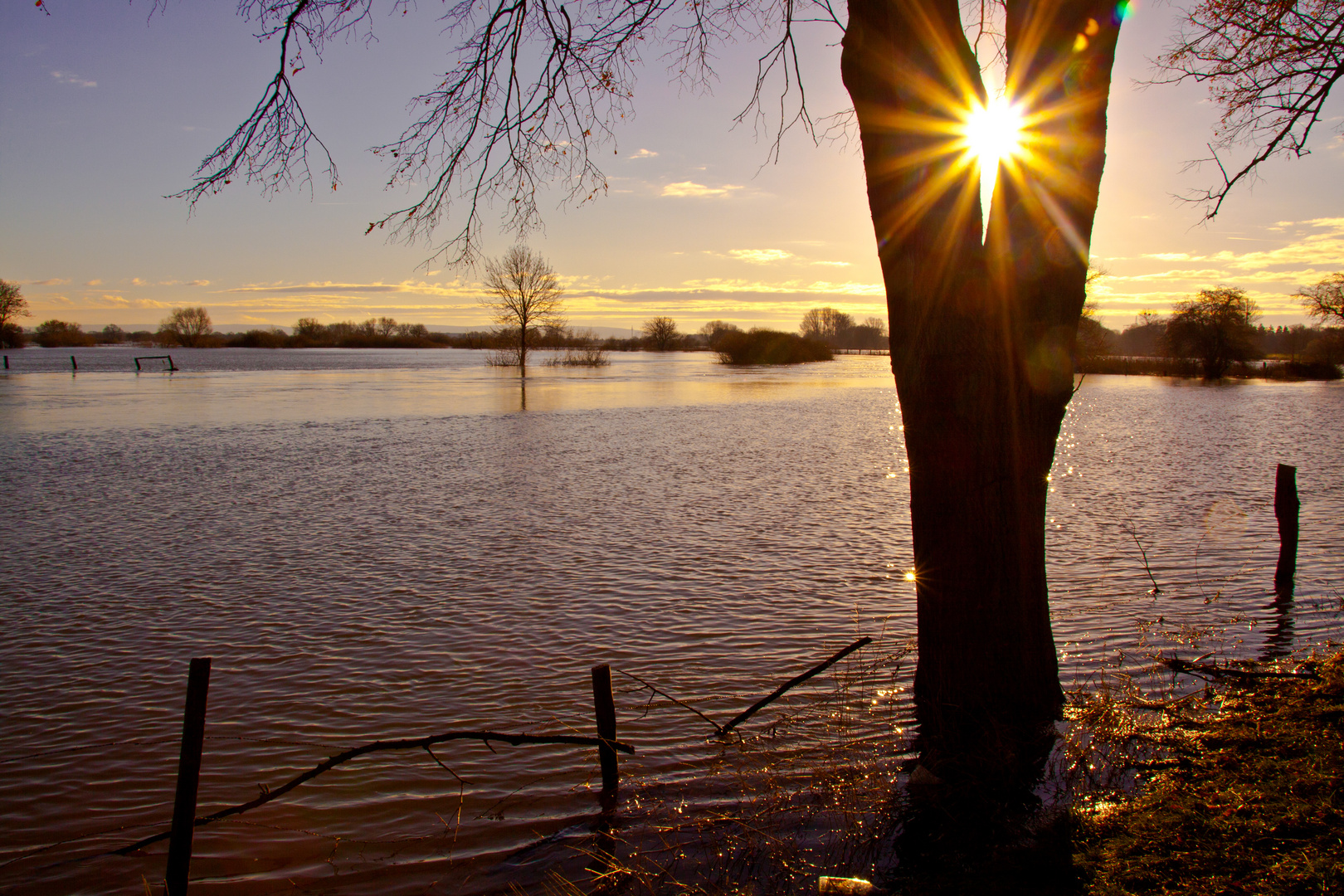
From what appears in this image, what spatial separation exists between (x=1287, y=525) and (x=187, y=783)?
10951 mm

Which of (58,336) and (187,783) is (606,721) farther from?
(58,336)

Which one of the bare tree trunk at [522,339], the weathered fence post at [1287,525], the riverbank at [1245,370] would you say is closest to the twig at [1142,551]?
the weathered fence post at [1287,525]

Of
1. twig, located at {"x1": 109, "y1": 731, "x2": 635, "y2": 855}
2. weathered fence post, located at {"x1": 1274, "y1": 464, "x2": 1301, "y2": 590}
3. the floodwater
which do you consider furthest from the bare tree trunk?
twig, located at {"x1": 109, "y1": 731, "x2": 635, "y2": 855}

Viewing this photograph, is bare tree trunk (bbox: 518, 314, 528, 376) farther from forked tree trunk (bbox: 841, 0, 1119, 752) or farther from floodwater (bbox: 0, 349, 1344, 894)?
forked tree trunk (bbox: 841, 0, 1119, 752)

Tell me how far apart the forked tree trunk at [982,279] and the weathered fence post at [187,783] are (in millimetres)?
3992

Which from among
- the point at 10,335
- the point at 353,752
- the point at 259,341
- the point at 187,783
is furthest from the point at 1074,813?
the point at 259,341

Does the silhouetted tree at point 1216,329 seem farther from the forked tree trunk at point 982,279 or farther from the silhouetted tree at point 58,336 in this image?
the silhouetted tree at point 58,336

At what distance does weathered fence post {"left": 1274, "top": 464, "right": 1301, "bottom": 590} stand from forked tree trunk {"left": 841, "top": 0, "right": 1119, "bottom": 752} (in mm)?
6416

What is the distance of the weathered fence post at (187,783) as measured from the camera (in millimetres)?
3730

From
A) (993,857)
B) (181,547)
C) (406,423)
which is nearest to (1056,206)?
(993,857)

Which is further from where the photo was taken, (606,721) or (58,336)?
(58,336)

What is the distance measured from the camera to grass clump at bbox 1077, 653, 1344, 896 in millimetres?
3123

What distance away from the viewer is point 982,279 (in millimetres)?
A: 4543

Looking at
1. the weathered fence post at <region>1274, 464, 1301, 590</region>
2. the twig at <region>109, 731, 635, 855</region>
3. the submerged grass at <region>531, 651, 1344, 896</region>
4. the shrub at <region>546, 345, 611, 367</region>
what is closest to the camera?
the submerged grass at <region>531, 651, 1344, 896</region>
